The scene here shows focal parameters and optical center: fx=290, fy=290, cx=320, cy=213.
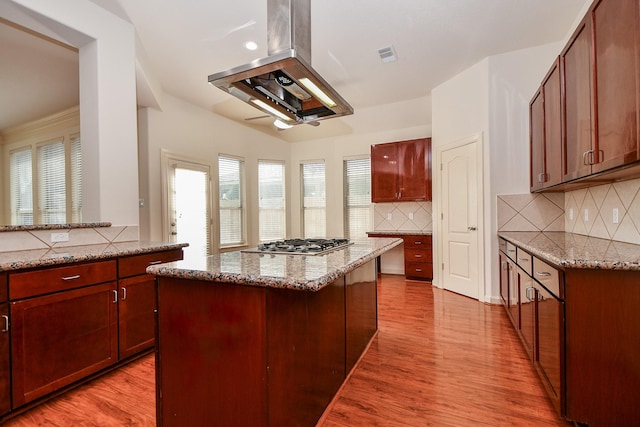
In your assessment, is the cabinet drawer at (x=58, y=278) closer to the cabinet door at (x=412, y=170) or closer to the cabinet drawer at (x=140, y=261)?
the cabinet drawer at (x=140, y=261)

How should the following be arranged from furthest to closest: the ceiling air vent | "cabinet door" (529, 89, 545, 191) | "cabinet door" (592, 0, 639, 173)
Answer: the ceiling air vent
"cabinet door" (529, 89, 545, 191)
"cabinet door" (592, 0, 639, 173)

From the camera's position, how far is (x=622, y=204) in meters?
2.05

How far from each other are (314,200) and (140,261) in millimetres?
4169

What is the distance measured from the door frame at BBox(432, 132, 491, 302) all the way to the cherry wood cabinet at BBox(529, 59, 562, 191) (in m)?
0.55

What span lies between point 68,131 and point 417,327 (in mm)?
6252

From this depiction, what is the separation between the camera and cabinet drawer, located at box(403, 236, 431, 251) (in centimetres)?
470

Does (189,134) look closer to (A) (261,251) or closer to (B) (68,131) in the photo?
(B) (68,131)

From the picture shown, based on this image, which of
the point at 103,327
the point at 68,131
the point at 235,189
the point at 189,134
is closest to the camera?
the point at 103,327

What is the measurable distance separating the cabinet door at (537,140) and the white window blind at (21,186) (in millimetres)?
8201

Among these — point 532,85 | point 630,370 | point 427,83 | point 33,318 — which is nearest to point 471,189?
point 532,85

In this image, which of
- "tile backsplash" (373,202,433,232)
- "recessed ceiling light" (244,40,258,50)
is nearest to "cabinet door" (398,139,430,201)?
"tile backsplash" (373,202,433,232)

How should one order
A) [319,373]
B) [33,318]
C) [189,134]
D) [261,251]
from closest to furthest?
[319,373] → [33,318] → [261,251] → [189,134]

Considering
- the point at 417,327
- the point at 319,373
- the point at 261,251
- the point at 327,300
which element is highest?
the point at 261,251

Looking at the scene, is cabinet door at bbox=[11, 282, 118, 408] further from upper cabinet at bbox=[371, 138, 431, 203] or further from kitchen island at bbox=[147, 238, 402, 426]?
upper cabinet at bbox=[371, 138, 431, 203]
